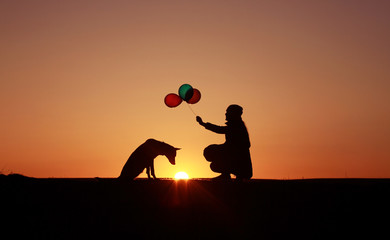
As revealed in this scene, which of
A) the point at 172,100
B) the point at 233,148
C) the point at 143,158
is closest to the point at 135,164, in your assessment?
the point at 143,158

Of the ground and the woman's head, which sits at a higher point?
the woman's head

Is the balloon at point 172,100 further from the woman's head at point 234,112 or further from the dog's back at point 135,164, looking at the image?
the dog's back at point 135,164

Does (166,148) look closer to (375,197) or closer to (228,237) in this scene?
(375,197)

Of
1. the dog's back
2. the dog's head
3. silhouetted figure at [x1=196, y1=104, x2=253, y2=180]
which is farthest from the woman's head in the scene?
the dog's head

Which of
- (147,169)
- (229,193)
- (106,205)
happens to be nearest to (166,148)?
(147,169)

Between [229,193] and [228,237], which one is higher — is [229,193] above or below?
above

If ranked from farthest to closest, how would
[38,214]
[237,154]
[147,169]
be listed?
1. [147,169]
2. [237,154]
3. [38,214]

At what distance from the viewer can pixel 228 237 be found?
20.4ft

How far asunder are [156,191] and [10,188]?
9.69 ft

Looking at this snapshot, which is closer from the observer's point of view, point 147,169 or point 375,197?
point 375,197

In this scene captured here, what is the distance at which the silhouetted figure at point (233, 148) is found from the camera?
36.0ft

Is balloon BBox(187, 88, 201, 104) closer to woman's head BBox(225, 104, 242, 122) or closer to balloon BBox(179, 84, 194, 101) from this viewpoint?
balloon BBox(179, 84, 194, 101)

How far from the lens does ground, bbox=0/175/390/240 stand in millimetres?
6441

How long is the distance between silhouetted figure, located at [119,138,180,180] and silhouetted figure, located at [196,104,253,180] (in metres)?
2.72
